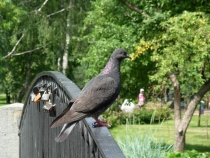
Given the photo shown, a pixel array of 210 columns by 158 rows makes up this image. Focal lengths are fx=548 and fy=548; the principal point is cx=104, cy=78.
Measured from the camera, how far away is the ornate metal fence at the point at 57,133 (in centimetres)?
222

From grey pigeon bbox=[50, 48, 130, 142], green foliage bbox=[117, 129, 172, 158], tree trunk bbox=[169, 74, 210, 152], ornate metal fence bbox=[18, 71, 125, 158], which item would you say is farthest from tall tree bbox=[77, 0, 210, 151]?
grey pigeon bbox=[50, 48, 130, 142]

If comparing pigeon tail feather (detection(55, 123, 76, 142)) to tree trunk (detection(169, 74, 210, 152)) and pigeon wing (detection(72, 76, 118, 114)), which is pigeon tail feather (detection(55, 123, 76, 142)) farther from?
tree trunk (detection(169, 74, 210, 152))

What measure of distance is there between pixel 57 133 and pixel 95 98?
0.97 meters

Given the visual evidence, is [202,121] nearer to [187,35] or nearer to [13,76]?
[13,76]

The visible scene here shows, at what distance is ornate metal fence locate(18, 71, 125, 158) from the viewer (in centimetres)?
222

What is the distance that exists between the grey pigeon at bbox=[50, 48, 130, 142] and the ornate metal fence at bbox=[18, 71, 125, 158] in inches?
2.6

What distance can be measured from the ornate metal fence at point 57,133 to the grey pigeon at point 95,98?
0.22 feet

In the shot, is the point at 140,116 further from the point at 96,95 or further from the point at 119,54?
the point at 96,95

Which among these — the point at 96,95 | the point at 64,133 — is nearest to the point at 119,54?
the point at 96,95

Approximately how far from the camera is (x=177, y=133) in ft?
49.4

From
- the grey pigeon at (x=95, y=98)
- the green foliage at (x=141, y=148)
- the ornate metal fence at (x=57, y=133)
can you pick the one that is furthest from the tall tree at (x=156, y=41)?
the grey pigeon at (x=95, y=98)

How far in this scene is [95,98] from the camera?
266cm

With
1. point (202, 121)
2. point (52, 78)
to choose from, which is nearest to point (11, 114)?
point (52, 78)

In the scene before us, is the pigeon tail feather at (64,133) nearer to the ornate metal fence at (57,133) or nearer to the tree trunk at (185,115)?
the ornate metal fence at (57,133)
